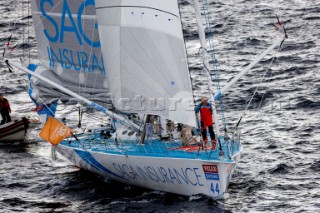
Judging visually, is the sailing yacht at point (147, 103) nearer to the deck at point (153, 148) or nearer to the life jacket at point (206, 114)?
the deck at point (153, 148)

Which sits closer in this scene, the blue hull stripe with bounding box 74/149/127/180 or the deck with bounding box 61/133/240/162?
the deck with bounding box 61/133/240/162

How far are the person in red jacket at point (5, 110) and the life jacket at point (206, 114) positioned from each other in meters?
13.1

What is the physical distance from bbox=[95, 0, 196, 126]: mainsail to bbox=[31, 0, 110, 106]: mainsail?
4.17 m

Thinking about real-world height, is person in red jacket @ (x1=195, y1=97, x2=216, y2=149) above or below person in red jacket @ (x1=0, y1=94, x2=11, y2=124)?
below

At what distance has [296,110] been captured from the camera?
4044 centimetres

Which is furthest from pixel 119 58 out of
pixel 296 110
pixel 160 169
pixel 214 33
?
pixel 214 33

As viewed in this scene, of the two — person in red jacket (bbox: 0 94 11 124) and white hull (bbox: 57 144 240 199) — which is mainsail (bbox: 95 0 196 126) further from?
person in red jacket (bbox: 0 94 11 124)

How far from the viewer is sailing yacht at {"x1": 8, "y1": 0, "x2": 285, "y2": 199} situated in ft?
94.8

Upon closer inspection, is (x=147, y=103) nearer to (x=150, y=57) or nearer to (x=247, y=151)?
(x=150, y=57)

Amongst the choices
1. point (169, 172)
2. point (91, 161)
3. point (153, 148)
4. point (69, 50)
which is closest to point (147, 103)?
point (153, 148)

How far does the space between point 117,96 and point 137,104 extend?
1.01 metres

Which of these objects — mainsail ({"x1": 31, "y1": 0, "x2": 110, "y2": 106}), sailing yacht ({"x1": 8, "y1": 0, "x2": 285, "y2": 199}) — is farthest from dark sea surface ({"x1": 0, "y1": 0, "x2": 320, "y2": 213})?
mainsail ({"x1": 31, "y1": 0, "x2": 110, "y2": 106})

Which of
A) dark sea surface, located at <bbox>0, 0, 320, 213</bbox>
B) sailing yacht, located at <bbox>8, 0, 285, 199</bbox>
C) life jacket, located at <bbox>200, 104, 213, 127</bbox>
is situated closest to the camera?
sailing yacht, located at <bbox>8, 0, 285, 199</bbox>

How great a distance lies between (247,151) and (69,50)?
9.07 m
